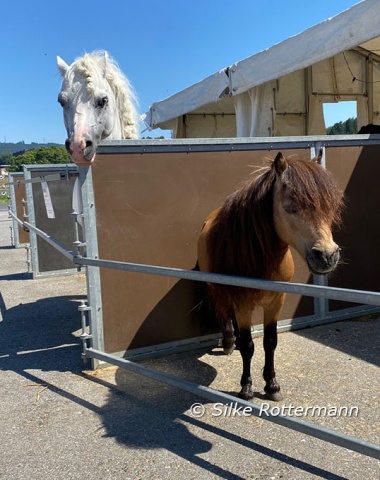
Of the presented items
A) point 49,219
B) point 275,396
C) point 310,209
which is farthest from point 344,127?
point 310,209

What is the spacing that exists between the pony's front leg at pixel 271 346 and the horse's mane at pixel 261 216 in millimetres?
370

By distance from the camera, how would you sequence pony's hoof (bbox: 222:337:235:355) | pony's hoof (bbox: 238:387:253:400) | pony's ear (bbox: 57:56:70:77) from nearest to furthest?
pony's hoof (bbox: 238:387:253:400)
pony's ear (bbox: 57:56:70:77)
pony's hoof (bbox: 222:337:235:355)

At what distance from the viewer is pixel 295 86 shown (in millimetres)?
8188

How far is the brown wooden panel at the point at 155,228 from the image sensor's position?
3900mm

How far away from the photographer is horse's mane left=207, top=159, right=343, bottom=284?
2.53 m

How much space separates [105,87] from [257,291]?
7.52 ft

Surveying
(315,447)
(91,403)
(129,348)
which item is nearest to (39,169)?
(129,348)

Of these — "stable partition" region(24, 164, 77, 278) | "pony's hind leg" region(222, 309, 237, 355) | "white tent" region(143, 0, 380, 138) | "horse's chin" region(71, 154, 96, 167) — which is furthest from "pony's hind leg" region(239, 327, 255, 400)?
"stable partition" region(24, 164, 77, 278)

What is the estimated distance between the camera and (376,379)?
351 centimetres

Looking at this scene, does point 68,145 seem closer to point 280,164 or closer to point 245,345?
point 280,164

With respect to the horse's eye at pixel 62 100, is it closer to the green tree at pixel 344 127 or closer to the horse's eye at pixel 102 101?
the horse's eye at pixel 102 101

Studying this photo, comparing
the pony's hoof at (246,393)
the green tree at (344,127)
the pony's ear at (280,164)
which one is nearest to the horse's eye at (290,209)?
the pony's ear at (280,164)

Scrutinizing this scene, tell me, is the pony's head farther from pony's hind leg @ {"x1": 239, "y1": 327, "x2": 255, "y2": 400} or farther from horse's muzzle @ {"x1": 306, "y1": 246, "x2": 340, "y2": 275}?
horse's muzzle @ {"x1": 306, "y1": 246, "x2": 340, "y2": 275}

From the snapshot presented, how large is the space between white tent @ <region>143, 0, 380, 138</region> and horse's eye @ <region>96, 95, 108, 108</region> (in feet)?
9.92
